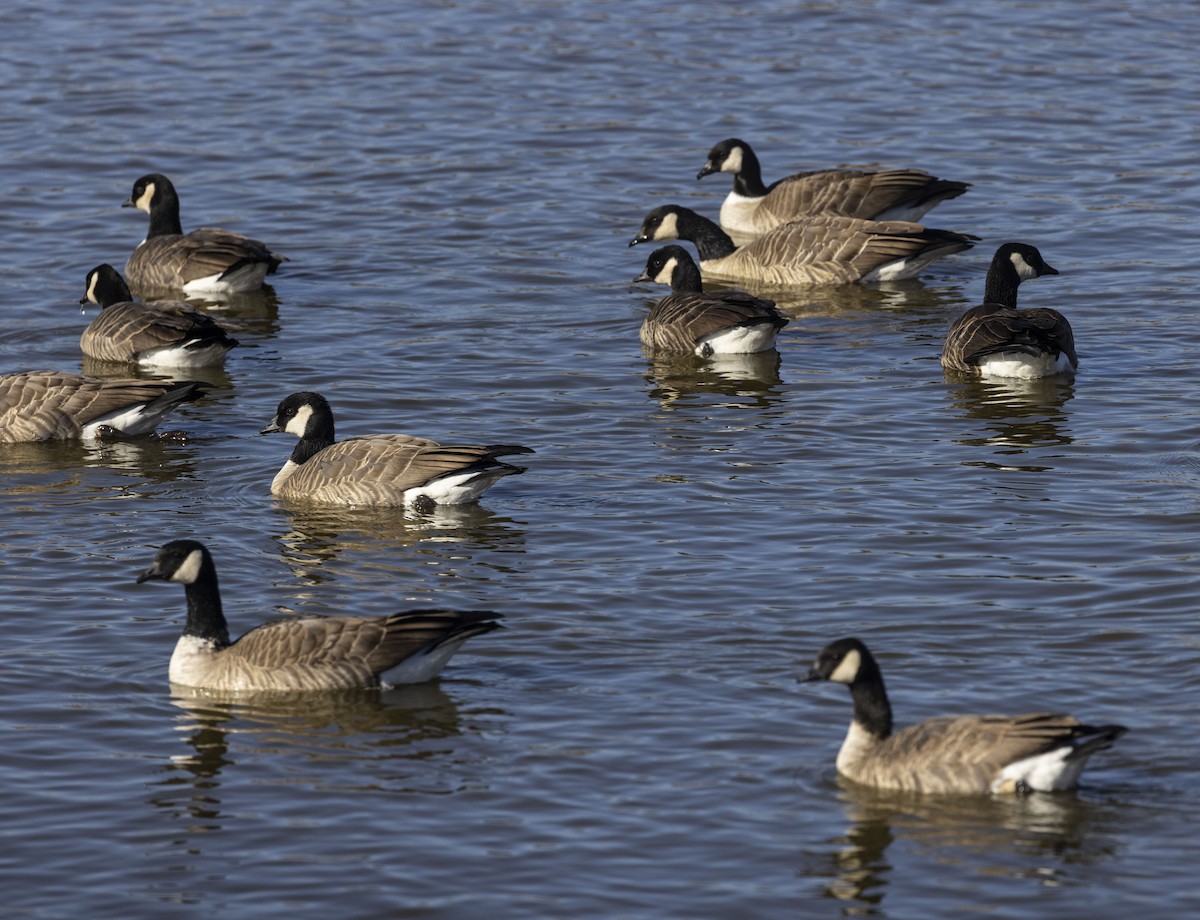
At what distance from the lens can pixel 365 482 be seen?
16703 mm

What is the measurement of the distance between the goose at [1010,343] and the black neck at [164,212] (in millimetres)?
9871

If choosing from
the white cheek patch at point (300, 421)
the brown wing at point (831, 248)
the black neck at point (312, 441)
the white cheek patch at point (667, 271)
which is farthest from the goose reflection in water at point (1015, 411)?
the white cheek patch at point (300, 421)

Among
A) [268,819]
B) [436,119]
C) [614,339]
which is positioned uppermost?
[436,119]

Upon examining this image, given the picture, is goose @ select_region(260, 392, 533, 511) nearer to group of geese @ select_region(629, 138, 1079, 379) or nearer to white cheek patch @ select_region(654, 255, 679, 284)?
group of geese @ select_region(629, 138, 1079, 379)

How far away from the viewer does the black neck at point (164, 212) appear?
2430 cm

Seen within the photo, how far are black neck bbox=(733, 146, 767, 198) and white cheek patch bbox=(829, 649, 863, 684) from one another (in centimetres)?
1512

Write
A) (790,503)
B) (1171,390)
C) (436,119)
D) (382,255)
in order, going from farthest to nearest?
(436,119) < (382,255) < (1171,390) < (790,503)

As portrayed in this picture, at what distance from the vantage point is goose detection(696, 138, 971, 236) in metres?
24.7

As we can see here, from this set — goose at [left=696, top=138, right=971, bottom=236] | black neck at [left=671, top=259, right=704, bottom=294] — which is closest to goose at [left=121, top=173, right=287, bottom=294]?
black neck at [left=671, top=259, right=704, bottom=294]

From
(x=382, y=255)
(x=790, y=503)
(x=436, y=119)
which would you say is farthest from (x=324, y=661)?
(x=436, y=119)

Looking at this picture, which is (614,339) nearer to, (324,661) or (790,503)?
(790,503)

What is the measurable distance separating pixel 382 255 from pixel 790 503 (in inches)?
381

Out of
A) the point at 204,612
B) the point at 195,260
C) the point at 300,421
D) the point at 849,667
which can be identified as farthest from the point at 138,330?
the point at 849,667

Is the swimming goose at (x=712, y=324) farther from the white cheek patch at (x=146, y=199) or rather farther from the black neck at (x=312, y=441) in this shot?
the white cheek patch at (x=146, y=199)
